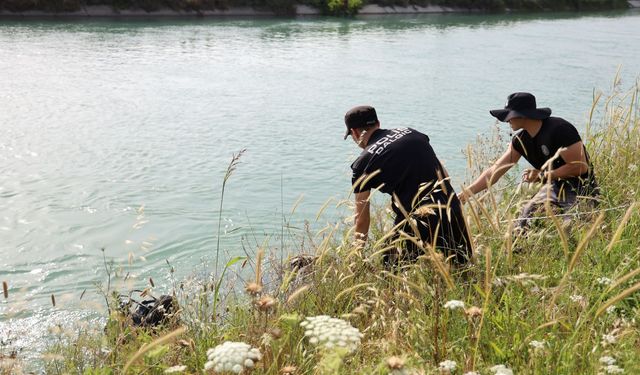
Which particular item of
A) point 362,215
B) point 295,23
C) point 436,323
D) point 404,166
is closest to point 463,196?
point 404,166

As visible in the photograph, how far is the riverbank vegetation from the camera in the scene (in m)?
31.3

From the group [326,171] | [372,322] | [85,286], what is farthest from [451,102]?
[372,322]

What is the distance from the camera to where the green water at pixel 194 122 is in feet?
21.5

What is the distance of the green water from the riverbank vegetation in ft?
13.9

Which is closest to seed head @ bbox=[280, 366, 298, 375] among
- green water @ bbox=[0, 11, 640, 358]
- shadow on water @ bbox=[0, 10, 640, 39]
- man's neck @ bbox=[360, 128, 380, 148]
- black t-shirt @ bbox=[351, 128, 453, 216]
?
green water @ bbox=[0, 11, 640, 358]

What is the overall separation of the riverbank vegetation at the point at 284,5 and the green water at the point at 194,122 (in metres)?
4.22

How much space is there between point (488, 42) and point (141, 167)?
19137 millimetres

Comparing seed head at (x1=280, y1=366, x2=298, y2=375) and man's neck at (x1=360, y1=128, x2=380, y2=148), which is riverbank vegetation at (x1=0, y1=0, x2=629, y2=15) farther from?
seed head at (x1=280, y1=366, x2=298, y2=375)

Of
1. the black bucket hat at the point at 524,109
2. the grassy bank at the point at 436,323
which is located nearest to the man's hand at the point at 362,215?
the grassy bank at the point at 436,323

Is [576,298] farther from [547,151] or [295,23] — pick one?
[295,23]

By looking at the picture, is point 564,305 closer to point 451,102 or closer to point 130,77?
point 451,102

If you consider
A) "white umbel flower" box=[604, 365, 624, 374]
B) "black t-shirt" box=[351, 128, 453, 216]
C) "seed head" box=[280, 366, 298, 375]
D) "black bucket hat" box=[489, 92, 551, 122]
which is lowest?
"seed head" box=[280, 366, 298, 375]

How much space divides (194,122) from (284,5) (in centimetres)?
2660

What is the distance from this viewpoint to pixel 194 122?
40.1 feet
